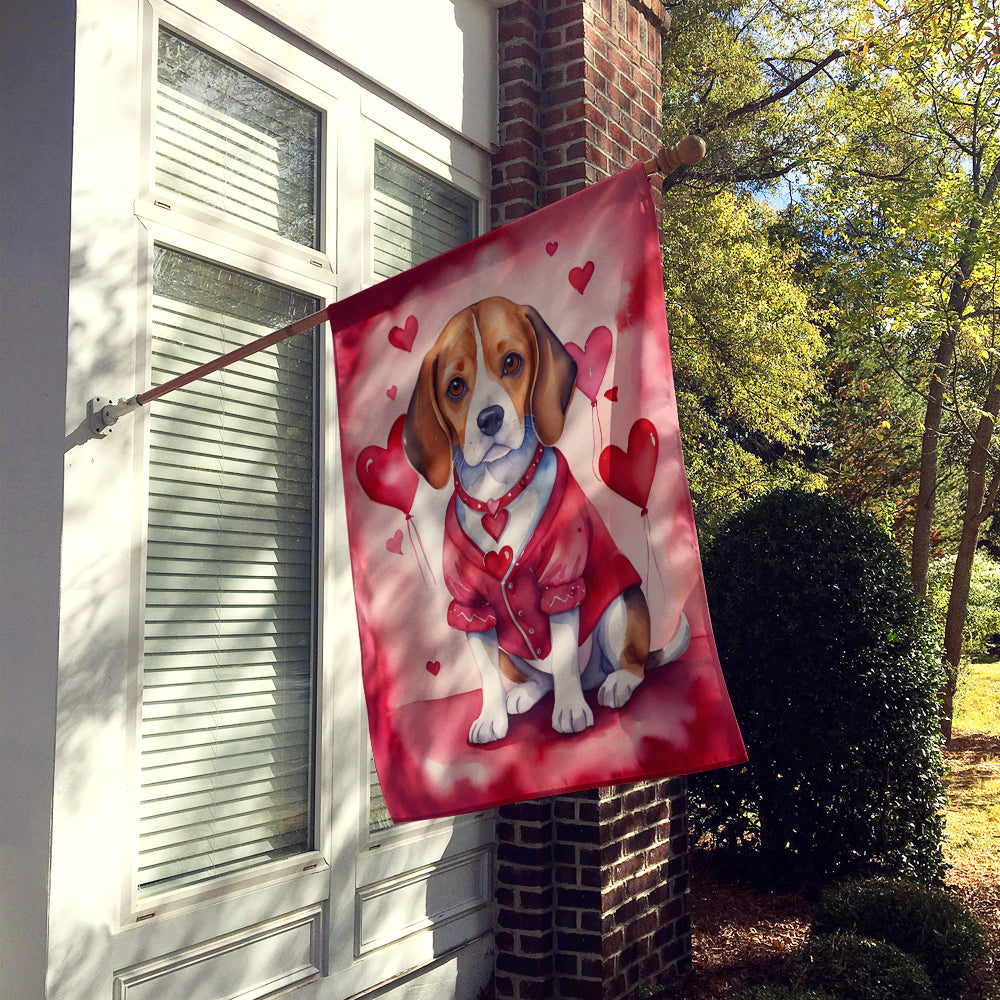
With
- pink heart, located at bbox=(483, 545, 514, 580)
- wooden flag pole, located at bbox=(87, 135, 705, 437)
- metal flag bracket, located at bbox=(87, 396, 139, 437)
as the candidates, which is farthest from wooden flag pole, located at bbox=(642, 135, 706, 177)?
metal flag bracket, located at bbox=(87, 396, 139, 437)

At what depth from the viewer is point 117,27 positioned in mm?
3029

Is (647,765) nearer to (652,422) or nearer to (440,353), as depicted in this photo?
(652,422)

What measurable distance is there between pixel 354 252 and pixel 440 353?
60.2 inches

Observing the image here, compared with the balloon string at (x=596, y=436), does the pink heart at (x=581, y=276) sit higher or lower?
higher

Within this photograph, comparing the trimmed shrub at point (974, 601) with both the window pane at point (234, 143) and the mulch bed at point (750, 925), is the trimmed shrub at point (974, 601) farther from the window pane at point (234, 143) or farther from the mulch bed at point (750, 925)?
the window pane at point (234, 143)

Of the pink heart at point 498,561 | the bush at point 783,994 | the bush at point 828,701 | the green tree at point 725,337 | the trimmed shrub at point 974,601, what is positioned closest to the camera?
the pink heart at point 498,561

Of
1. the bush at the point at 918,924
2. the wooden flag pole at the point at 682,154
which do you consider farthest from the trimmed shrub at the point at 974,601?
the wooden flag pole at the point at 682,154

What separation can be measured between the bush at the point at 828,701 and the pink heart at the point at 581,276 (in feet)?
13.3

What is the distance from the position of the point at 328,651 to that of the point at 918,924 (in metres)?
3.08

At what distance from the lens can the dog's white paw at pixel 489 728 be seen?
248 cm

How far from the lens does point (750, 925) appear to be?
18.4 ft

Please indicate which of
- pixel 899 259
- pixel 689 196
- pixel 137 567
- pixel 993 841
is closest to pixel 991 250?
pixel 899 259

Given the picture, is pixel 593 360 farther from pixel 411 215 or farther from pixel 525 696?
pixel 411 215

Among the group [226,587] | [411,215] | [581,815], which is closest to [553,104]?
[411,215]
